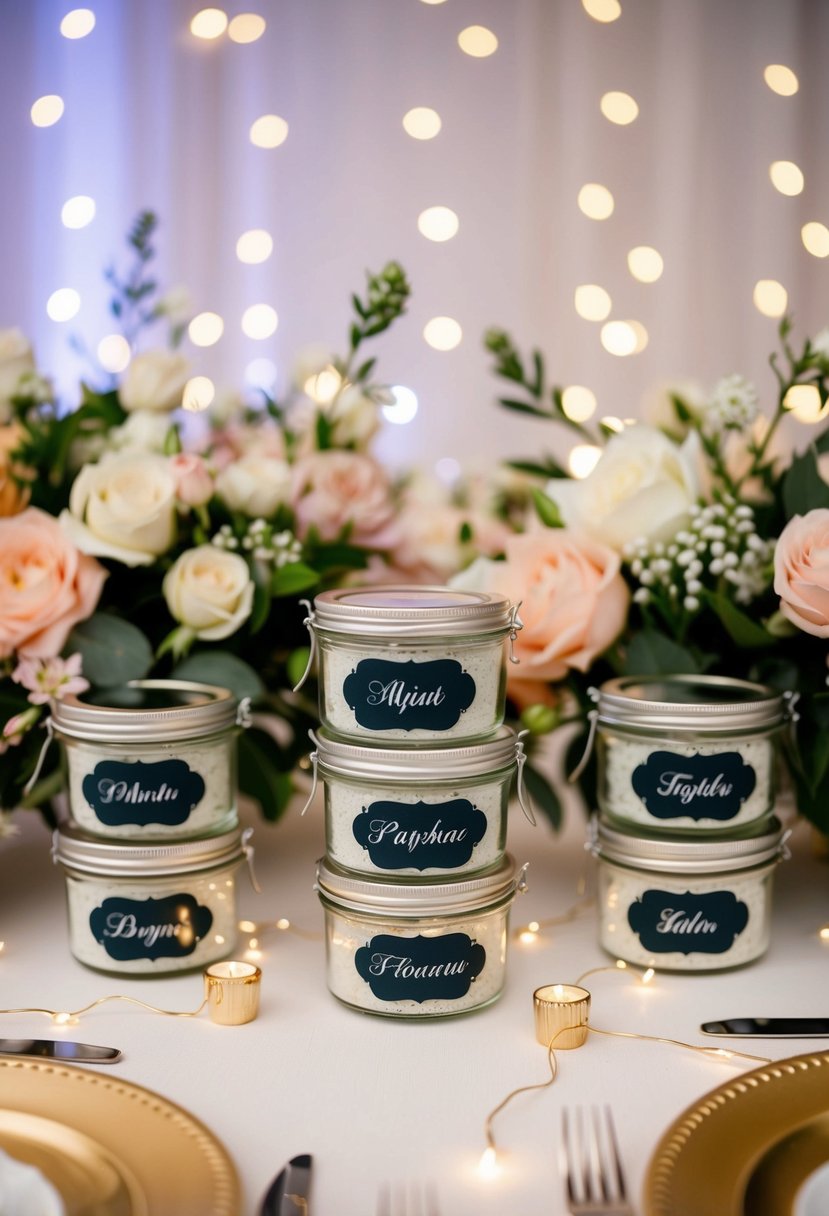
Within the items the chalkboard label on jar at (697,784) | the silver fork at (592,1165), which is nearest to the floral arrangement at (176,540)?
the chalkboard label on jar at (697,784)

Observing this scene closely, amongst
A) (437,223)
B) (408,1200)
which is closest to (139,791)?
(408,1200)

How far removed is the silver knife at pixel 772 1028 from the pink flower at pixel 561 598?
308mm

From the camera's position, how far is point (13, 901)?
951mm

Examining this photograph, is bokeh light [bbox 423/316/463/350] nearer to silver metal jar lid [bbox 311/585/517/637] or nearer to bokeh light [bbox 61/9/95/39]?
bokeh light [bbox 61/9/95/39]

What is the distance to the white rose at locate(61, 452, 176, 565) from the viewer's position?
0.91 metres

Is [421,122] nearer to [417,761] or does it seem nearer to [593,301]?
[593,301]

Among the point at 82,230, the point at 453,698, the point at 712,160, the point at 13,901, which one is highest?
the point at 712,160

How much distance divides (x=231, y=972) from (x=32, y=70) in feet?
5.53

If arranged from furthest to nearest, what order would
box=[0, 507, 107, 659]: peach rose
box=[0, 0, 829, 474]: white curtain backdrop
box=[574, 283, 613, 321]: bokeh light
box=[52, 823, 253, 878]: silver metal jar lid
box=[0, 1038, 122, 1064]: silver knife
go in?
1. box=[574, 283, 613, 321]: bokeh light
2. box=[0, 0, 829, 474]: white curtain backdrop
3. box=[0, 507, 107, 659]: peach rose
4. box=[52, 823, 253, 878]: silver metal jar lid
5. box=[0, 1038, 122, 1064]: silver knife

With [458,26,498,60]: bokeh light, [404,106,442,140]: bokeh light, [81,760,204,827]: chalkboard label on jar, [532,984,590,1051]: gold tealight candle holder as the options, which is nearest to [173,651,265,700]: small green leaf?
[81,760,204,827]: chalkboard label on jar

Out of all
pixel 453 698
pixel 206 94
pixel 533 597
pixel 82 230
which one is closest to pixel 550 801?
pixel 533 597

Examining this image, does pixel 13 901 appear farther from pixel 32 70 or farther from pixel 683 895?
pixel 32 70

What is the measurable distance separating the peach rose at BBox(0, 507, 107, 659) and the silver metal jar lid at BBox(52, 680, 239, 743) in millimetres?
78

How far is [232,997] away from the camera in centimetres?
73
